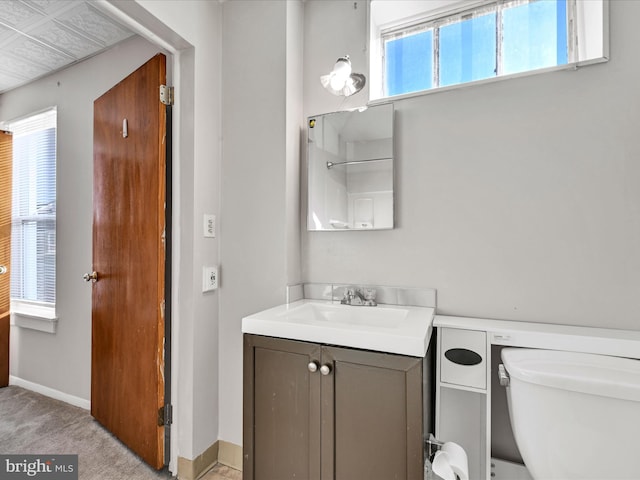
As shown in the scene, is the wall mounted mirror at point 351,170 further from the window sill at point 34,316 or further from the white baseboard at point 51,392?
the window sill at point 34,316

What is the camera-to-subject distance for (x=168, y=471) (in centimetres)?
152

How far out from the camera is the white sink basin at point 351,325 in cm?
97

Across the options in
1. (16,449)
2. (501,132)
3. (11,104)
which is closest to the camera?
(501,132)

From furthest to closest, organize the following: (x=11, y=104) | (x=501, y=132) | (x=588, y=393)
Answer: (x=11, y=104)
(x=501, y=132)
(x=588, y=393)

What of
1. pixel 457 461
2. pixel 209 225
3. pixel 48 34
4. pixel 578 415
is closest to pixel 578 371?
pixel 578 415

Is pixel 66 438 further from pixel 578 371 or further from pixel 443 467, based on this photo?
pixel 578 371

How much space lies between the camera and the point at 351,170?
159 centimetres

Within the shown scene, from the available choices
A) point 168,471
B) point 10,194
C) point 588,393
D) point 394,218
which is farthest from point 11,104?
point 588,393

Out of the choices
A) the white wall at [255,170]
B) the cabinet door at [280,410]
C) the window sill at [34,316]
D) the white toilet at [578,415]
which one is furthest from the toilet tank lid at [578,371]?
the window sill at [34,316]

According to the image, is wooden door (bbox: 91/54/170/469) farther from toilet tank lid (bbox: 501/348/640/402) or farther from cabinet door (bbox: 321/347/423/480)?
toilet tank lid (bbox: 501/348/640/402)

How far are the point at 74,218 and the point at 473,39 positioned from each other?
2.76 metres

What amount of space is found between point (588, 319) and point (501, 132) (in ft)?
2.73

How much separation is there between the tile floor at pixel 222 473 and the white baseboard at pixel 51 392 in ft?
3.92

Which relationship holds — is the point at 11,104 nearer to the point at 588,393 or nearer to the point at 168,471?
the point at 168,471
